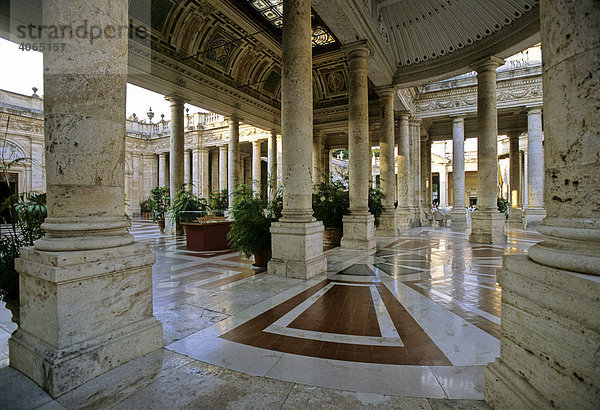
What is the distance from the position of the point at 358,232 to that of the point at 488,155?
542 cm

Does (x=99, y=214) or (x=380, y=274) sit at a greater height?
(x=99, y=214)

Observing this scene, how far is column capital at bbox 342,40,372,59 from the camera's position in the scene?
8977mm

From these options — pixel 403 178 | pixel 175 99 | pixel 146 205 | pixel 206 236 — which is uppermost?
pixel 175 99

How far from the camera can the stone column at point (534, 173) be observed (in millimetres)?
15508

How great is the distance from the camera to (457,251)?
8672 mm

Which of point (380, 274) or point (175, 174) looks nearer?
point (380, 274)

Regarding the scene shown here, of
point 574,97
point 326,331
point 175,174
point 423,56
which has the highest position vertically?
point 423,56

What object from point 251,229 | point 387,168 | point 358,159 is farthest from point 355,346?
point 387,168

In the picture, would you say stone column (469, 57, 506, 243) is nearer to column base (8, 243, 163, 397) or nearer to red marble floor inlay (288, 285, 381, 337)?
red marble floor inlay (288, 285, 381, 337)

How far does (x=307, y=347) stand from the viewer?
9.62 feet

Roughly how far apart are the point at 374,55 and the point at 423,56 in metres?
2.95

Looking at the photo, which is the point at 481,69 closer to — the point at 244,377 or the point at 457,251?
the point at 457,251

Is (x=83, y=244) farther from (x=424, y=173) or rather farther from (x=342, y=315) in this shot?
(x=424, y=173)

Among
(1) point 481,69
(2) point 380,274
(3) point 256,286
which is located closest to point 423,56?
(1) point 481,69
